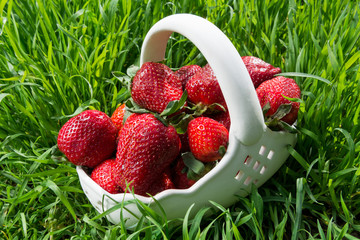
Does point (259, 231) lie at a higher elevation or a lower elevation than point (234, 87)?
lower

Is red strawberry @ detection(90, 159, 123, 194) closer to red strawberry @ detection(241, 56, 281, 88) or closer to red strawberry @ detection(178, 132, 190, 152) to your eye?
red strawberry @ detection(178, 132, 190, 152)

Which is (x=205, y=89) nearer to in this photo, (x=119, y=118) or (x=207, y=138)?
(x=207, y=138)

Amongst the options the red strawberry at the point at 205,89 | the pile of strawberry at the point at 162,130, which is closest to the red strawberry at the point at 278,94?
the pile of strawberry at the point at 162,130

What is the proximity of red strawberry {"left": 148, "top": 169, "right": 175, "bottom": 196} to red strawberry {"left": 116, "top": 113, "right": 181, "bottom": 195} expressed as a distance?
0.05 feet

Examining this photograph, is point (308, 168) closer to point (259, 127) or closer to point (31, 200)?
point (259, 127)

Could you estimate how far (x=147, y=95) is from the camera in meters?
1.02

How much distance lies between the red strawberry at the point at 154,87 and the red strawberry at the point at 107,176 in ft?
0.54

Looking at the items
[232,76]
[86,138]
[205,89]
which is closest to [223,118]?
[205,89]

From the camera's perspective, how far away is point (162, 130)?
3.12 feet

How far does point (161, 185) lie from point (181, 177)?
2.0 inches

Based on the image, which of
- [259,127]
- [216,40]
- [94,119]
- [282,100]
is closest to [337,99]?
[282,100]

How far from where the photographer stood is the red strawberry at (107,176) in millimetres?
995

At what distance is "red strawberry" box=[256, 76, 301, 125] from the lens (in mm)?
1026

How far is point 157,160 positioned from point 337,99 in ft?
1.57
